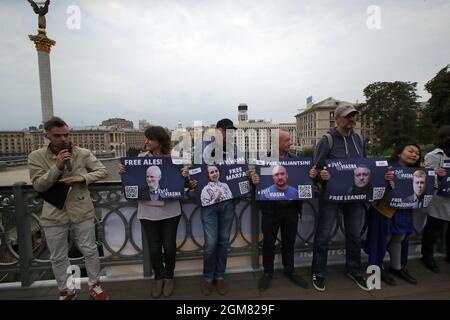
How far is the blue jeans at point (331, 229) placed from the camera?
3.20 meters

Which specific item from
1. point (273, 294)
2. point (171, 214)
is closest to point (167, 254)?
point (171, 214)

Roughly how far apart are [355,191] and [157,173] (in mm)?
2394

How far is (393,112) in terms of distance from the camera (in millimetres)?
Answer: 45875

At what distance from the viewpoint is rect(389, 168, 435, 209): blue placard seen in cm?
319

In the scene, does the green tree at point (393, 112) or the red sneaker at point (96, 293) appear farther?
the green tree at point (393, 112)

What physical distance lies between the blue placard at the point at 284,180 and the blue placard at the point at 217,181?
26cm

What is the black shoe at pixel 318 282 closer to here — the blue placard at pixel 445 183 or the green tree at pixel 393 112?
the blue placard at pixel 445 183

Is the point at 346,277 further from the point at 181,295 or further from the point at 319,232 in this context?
the point at 181,295

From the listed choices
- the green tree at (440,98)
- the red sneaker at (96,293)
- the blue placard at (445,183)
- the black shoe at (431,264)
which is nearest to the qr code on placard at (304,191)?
the blue placard at (445,183)

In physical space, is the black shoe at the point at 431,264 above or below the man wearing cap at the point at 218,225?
below

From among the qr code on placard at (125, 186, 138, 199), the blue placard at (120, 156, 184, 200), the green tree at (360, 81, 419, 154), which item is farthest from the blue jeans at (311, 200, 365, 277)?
the green tree at (360, 81, 419, 154)

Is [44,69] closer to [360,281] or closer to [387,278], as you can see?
[360,281]
